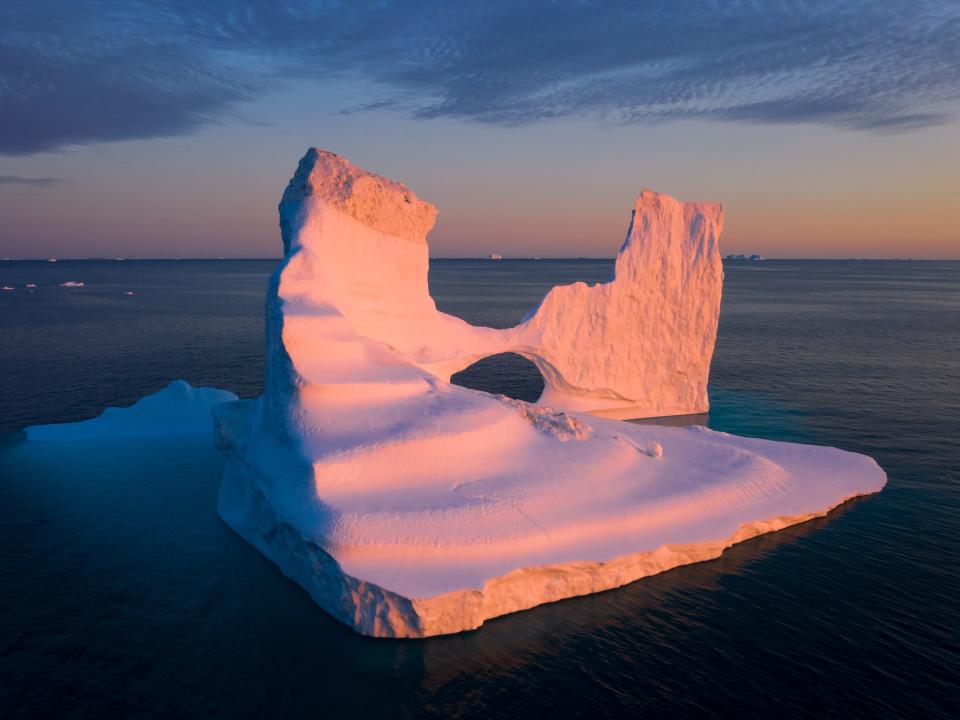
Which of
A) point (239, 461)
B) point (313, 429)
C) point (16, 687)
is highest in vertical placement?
point (313, 429)

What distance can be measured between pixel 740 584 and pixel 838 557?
2.87 metres

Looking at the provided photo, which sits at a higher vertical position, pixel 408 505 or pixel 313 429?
pixel 313 429

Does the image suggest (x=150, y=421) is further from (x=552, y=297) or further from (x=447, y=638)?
(x=447, y=638)

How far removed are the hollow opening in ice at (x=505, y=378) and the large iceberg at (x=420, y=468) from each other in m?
7.73

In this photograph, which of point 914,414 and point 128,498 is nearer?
point 128,498

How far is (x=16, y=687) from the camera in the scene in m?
9.93

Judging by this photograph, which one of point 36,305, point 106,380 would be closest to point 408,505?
point 106,380

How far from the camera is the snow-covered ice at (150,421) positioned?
22.1 meters

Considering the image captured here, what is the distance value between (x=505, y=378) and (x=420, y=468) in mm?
21483

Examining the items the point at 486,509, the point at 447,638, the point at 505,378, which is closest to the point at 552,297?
the point at 505,378

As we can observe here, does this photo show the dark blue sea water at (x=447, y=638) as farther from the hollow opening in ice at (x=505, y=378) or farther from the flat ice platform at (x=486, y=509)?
the hollow opening in ice at (x=505, y=378)

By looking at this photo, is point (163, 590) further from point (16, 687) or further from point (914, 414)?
point (914, 414)

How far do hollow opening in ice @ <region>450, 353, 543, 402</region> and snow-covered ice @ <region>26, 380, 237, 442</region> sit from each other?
11445 mm

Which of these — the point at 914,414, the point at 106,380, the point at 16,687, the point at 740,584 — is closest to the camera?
the point at 16,687
